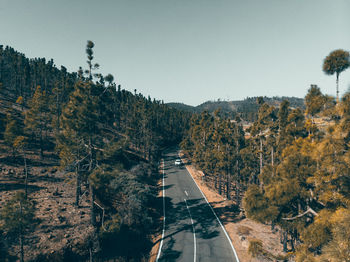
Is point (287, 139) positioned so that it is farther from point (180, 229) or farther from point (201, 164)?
point (201, 164)

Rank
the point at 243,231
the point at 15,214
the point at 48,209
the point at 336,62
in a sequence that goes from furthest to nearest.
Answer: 1. the point at 48,209
2. the point at 243,231
3. the point at 15,214
4. the point at 336,62

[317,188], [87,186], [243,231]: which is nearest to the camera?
[317,188]

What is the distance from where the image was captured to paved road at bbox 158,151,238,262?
15930mm

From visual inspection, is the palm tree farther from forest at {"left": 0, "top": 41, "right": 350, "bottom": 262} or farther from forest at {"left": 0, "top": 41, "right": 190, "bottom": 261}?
forest at {"left": 0, "top": 41, "right": 190, "bottom": 261}

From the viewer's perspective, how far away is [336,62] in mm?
9961

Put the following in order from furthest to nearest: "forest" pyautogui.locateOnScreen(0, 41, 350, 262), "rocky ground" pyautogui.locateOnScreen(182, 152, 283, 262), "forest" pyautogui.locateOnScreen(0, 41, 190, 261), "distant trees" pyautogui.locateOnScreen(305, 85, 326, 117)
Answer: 1. "rocky ground" pyautogui.locateOnScreen(182, 152, 283, 262)
2. "forest" pyautogui.locateOnScreen(0, 41, 190, 261)
3. "distant trees" pyautogui.locateOnScreen(305, 85, 326, 117)
4. "forest" pyautogui.locateOnScreen(0, 41, 350, 262)

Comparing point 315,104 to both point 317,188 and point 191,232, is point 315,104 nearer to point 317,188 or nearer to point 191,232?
point 317,188

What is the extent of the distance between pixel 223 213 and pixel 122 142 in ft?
54.8

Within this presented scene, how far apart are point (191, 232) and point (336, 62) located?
1868 centimetres

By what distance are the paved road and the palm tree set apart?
601 inches

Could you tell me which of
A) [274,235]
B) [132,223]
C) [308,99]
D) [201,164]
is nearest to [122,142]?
[132,223]

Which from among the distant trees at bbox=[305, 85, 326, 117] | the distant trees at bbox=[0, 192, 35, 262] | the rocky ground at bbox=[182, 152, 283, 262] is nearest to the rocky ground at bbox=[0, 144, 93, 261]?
the distant trees at bbox=[0, 192, 35, 262]

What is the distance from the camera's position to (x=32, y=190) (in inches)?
981

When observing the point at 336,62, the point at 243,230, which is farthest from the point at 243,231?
the point at 336,62
